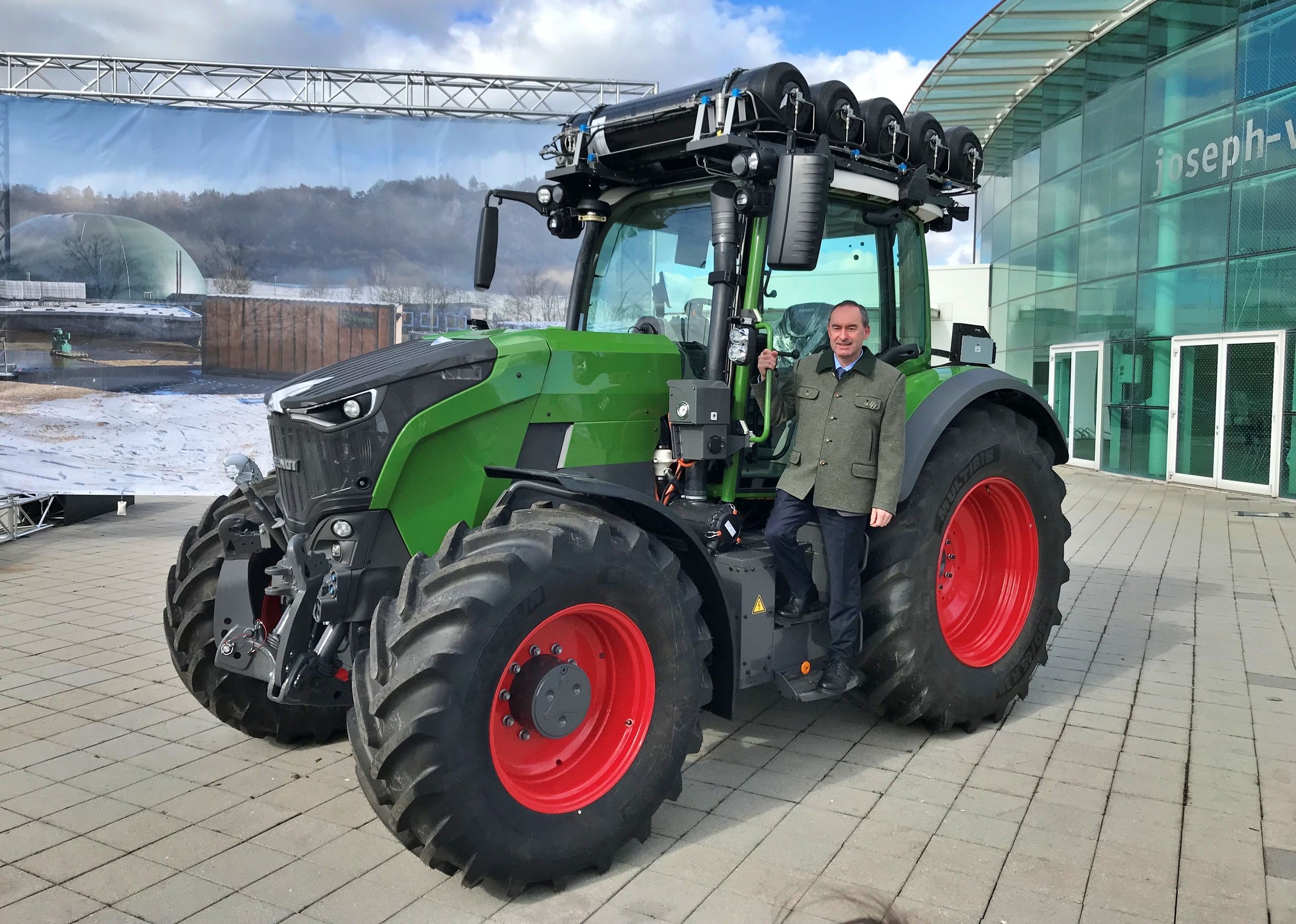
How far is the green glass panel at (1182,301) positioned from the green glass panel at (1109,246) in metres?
0.66

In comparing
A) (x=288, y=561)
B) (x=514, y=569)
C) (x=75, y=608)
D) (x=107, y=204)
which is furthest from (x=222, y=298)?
(x=514, y=569)

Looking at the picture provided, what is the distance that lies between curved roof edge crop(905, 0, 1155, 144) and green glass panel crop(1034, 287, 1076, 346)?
4.44 m

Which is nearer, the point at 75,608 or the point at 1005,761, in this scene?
the point at 1005,761

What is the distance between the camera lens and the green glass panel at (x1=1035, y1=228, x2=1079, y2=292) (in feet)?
65.6

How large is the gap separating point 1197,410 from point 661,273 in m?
14.0

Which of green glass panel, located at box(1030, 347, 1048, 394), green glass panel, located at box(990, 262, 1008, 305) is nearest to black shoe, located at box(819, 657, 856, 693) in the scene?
green glass panel, located at box(1030, 347, 1048, 394)

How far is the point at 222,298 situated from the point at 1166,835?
974 centimetres

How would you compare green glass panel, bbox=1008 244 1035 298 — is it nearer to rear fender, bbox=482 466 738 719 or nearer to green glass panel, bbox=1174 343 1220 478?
green glass panel, bbox=1174 343 1220 478

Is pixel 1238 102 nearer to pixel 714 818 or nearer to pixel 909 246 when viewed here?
pixel 909 246

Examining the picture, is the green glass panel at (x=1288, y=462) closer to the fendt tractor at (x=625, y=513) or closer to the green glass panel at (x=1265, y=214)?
the green glass panel at (x=1265, y=214)

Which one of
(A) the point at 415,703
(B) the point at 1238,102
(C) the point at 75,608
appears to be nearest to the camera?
(A) the point at 415,703

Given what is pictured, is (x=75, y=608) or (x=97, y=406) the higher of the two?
(x=97, y=406)

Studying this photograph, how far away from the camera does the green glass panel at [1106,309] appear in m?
17.7

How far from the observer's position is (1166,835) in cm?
368
